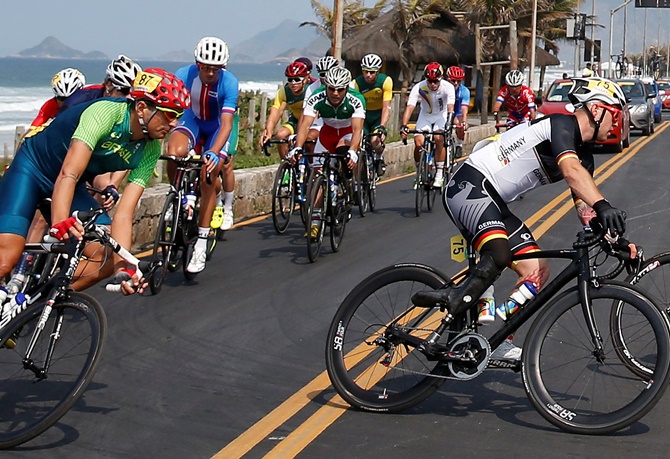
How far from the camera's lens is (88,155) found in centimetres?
605

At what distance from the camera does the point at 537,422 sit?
620 centimetres

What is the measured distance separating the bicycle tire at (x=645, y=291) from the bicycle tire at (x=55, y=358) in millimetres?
2811

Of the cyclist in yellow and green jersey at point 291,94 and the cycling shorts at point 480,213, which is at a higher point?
the cyclist in yellow and green jersey at point 291,94

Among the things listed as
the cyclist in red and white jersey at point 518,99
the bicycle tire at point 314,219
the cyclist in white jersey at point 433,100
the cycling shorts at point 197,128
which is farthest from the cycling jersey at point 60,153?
the cyclist in red and white jersey at point 518,99

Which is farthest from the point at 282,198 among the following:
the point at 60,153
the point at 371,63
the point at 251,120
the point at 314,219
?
the point at 251,120

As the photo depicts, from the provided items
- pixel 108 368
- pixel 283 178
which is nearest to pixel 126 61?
pixel 108 368

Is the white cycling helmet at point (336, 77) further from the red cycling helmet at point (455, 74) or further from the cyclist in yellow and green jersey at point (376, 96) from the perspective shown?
the red cycling helmet at point (455, 74)

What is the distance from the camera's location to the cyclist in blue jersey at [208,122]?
10.2m

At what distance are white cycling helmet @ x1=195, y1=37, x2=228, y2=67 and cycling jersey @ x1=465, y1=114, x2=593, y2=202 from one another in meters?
4.34

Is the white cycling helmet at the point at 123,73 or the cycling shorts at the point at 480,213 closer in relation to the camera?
the cycling shorts at the point at 480,213

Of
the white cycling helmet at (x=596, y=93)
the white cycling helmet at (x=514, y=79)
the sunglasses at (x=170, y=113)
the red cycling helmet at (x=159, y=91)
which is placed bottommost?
the white cycling helmet at (x=514, y=79)

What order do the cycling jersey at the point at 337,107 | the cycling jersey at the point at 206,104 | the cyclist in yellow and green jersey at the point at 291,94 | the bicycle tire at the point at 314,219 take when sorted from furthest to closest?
1. the cyclist in yellow and green jersey at the point at 291,94
2. the cycling jersey at the point at 337,107
3. the bicycle tire at the point at 314,219
4. the cycling jersey at the point at 206,104

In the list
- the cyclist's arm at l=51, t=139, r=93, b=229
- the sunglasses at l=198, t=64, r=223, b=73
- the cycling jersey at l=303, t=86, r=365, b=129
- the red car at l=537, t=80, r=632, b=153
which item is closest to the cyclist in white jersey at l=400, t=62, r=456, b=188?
the cycling jersey at l=303, t=86, r=365, b=129

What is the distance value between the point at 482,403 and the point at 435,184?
9.58 m
